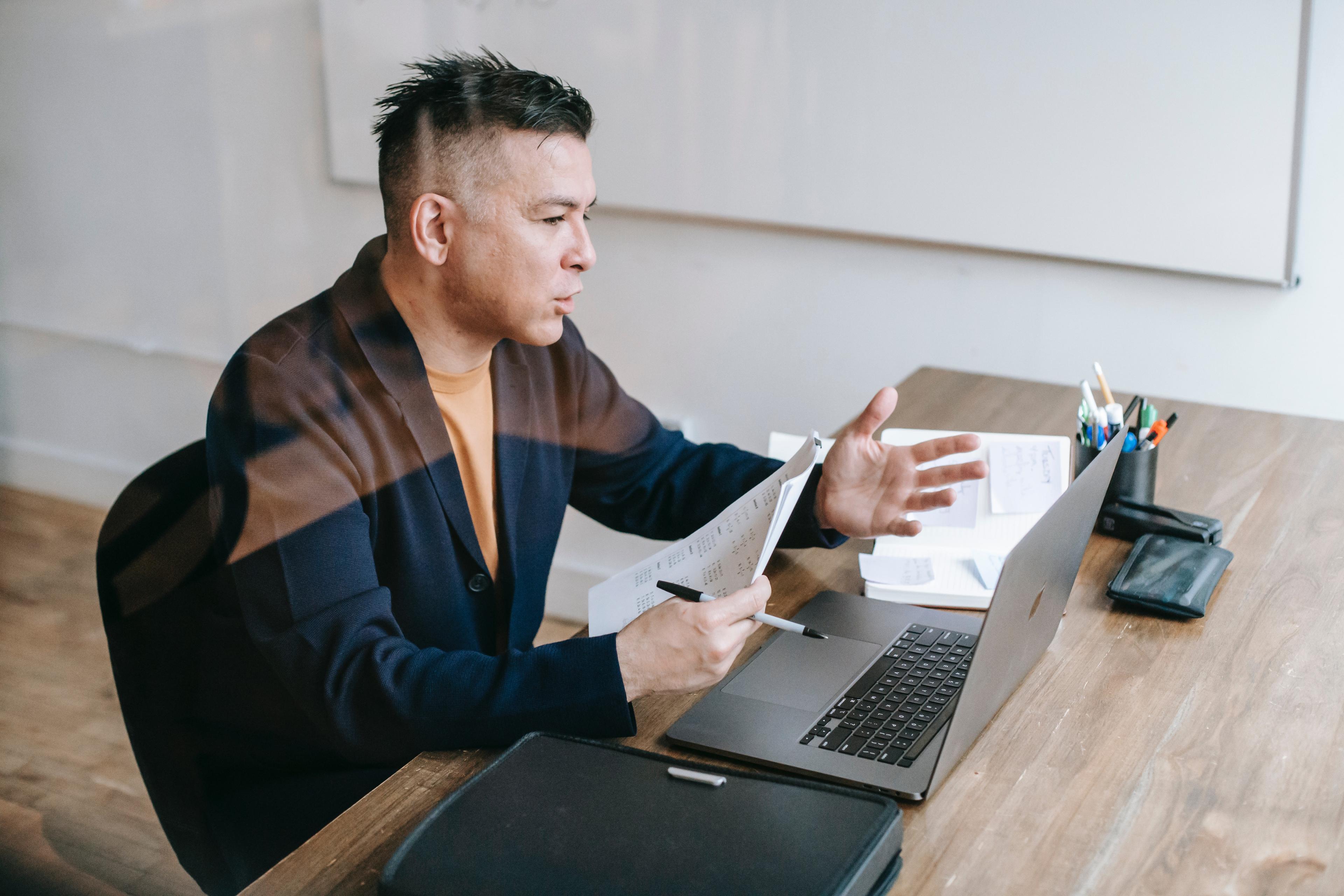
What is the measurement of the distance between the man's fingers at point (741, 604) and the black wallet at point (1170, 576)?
365mm

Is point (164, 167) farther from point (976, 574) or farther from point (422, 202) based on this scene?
point (976, 574)

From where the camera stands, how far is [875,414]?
1190mm

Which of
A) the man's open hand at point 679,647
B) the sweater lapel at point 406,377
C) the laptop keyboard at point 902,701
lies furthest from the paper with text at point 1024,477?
the sweater lapel at point 406,377

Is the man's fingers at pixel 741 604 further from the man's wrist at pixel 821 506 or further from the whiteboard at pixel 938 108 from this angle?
the whiteboard at pixel 938 108

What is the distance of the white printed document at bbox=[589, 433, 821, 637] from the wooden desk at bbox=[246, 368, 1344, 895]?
0.25 ft

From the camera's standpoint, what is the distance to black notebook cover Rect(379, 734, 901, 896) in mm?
679

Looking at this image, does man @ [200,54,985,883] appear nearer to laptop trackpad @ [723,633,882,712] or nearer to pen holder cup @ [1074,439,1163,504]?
laptop trackpad @ [723,633,882,712]

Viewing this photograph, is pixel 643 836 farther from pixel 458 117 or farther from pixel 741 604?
pixel 458 117

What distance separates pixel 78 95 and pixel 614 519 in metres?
1.81

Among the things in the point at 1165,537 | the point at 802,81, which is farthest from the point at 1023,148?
the point at 1165,537

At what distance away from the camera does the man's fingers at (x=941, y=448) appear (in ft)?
3.83

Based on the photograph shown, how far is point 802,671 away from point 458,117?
64 cm

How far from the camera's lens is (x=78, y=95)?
255 centimetres

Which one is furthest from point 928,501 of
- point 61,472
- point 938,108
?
point 61,472
